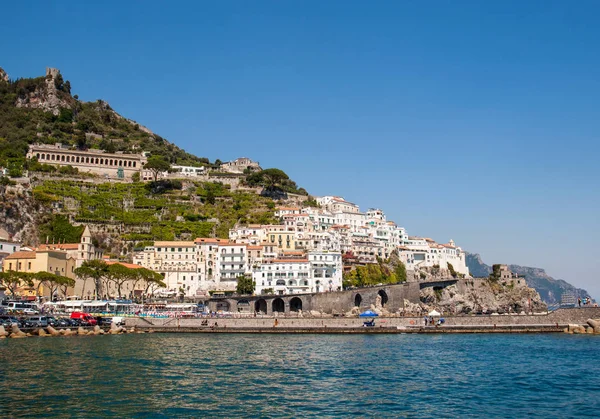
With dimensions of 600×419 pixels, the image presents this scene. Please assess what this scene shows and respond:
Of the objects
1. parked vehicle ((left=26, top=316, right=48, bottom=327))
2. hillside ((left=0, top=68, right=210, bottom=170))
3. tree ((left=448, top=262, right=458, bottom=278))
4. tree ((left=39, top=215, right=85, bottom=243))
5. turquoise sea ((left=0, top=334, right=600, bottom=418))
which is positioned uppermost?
hillside ((left=0, top=68, right=210, bottom=170))

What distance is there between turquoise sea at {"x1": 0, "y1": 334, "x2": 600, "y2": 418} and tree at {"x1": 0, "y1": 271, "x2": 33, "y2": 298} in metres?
20.6

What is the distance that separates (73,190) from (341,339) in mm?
64211

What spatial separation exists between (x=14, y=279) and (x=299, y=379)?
46.9m

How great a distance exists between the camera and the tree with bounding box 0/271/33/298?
2525 inches

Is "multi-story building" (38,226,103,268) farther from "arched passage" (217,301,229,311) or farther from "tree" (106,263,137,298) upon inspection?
"arched passage" (217,301,229,311)

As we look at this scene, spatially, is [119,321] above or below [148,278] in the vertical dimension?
below

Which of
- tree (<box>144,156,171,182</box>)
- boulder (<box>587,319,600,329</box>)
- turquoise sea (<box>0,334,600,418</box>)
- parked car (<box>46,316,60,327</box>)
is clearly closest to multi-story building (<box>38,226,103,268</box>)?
parked car (<box>46,316,60,327</box>)

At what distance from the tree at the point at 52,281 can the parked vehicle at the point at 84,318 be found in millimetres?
7097

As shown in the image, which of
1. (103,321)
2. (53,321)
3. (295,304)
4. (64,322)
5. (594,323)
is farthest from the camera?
(295,304)

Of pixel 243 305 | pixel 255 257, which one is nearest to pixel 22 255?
pixel 243 305

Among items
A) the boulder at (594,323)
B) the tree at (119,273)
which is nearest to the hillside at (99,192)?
the tree at (119,273)

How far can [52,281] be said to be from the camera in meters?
68.9

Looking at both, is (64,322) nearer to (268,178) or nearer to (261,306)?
(261,306)

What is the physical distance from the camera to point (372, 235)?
108562mm
